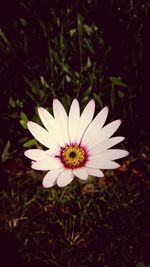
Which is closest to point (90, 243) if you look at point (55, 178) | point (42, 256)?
point (42, 256)

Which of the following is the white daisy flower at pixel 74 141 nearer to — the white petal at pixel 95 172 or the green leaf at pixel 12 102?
the white petal at pixel 95 172

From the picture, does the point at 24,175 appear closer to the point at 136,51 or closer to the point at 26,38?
the point at 26,38

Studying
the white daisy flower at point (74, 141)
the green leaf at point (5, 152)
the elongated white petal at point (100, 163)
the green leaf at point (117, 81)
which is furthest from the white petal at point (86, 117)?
the green leaf at point (5, 152)

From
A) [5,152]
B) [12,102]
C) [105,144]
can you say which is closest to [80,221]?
[5,152]

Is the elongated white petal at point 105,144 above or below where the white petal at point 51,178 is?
above

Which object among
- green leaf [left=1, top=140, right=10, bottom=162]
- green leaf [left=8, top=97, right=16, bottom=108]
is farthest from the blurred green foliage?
green leaf [left=8, top=97, right=16, bottom=108]

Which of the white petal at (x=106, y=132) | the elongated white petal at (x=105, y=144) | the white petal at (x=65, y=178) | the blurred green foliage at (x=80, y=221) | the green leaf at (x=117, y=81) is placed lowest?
the blurred green foliage at (x=80, y=221)

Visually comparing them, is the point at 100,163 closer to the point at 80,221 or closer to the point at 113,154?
the point at 113,154
